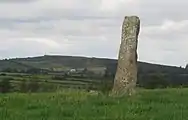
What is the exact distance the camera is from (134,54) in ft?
70.9

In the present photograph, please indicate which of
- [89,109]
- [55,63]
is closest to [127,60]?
[89,109]

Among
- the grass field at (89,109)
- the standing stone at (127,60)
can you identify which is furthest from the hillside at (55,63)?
the grass field at (89,109)

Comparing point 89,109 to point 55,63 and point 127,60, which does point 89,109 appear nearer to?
point 127,60

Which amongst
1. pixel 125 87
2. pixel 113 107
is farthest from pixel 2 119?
Answer: pixel 125 87

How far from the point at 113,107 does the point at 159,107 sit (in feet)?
4.18

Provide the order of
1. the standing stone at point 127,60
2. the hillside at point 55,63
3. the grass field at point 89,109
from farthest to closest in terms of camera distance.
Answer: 1. the hillside at point 55,63
2. the standing stone at point 127,60
3. the grass field at point 89,109

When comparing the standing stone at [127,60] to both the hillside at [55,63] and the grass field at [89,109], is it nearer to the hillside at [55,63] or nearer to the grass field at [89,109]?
the grass field at [89,109]

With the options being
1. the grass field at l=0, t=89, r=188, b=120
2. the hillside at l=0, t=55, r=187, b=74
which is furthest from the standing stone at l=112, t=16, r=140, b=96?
the hillside at l=0, t=55, r=187, b=74

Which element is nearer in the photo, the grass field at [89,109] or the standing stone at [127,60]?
the grass field at [89,109]

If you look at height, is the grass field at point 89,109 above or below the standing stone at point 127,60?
below

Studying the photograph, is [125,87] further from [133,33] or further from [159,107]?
[159,107]

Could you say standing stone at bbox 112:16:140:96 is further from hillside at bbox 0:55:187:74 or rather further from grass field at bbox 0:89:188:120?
hillside at bbox 0:55:187:74

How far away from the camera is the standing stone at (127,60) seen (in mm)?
21078

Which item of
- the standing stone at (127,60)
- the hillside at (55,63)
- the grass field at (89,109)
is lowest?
the grass field at (89,109)
